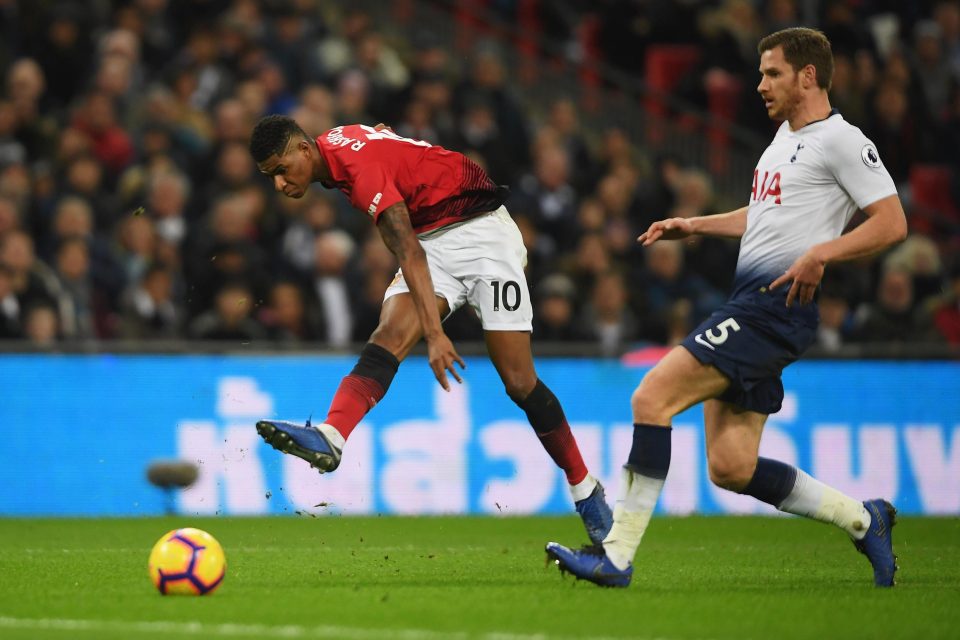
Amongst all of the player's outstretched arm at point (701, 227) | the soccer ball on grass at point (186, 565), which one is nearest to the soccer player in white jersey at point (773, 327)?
the player's outstretched arm at point (701, 227)

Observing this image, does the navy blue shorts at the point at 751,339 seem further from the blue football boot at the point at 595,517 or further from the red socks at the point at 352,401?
the red socks at the point at 352,401

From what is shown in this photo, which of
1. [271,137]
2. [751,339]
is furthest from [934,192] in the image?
[271,137]

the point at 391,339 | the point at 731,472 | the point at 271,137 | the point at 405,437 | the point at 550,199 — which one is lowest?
the point at 405,437

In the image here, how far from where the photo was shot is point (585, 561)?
6703mm

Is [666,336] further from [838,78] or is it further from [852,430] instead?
[838,78]

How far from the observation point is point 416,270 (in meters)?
7.05

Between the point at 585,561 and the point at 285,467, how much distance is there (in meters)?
5.33

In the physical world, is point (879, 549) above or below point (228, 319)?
below

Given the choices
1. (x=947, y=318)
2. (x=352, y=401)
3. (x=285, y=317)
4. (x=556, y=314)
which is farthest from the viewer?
(x=947, y=318)

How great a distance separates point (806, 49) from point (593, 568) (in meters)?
2.31

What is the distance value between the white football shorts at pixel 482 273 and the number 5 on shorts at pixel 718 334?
1.16 meters

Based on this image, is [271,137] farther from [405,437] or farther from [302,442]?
[405,437]

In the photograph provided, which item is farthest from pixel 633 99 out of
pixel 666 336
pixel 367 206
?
pixel 367 206

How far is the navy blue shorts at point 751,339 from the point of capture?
659 cm
